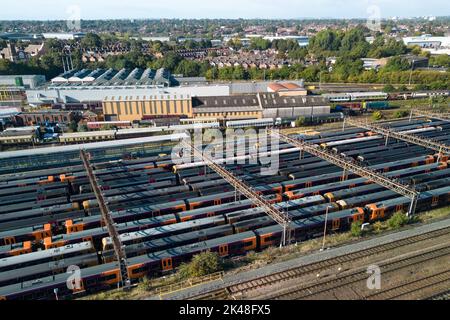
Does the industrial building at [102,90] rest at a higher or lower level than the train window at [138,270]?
higher

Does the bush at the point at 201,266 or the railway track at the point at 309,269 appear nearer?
the railway track at the point at 309,269

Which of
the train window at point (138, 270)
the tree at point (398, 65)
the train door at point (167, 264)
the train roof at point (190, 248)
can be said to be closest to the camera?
the train window at point (138, 270)

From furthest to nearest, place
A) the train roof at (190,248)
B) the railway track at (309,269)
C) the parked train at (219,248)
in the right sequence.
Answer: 1. the train roof at (190,248)
2. the railway track at (309,269)
3. the parked train at (219,248)

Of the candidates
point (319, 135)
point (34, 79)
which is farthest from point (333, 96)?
point (34, 79)

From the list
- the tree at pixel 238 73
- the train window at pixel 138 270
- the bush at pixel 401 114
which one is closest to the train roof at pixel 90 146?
the train window at pixel 138 270

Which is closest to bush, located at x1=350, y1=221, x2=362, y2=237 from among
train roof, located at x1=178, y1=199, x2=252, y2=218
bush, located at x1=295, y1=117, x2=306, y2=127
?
train roof, located at x1=178, y1=199, x2=252, y2=218

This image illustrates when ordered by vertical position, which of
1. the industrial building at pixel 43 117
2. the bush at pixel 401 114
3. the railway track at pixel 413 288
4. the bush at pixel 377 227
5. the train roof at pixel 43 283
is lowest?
the railway track at pixel 413 288

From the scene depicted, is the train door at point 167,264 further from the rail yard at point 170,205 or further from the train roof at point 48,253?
the train roof at point 48,253
